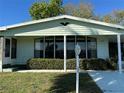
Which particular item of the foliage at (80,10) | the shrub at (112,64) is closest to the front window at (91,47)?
the shrub at (112,64)

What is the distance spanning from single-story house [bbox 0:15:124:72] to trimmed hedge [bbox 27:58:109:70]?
1310mm

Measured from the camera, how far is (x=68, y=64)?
16656 mm

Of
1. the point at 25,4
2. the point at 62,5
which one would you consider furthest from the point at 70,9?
the point at 25,4

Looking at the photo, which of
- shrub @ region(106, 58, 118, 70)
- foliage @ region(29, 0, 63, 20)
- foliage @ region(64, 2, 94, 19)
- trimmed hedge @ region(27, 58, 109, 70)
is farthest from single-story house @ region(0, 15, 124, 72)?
foliage @ region(64, 2, 94, 19)

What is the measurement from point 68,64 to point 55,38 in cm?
276

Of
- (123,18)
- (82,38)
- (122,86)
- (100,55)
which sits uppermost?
(123,18)

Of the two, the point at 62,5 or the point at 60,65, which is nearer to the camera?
the point at 60,65

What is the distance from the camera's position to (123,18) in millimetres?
43406

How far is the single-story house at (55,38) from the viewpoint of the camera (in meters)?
15.9

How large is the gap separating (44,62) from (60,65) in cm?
129

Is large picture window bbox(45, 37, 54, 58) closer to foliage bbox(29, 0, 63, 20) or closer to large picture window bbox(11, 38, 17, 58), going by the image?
large picture window bbox(11, 38, 17, 58)

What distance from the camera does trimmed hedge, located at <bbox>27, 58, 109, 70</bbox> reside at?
16562 mm

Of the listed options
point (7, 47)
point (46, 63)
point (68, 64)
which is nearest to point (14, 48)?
point (7, 47)

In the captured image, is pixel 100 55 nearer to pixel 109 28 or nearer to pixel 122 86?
pixel 109 28
